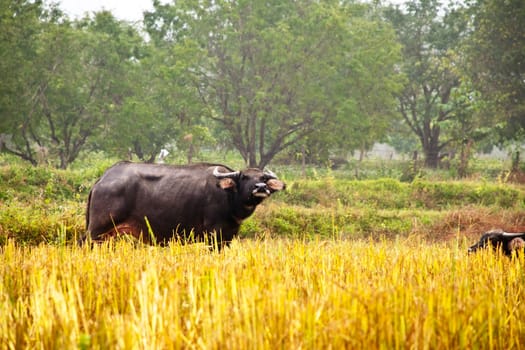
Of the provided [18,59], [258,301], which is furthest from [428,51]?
[258,301]

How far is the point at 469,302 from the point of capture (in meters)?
2.71

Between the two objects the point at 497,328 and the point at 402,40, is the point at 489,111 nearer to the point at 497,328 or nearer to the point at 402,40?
the point at 402,40

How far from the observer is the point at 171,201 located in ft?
23.4

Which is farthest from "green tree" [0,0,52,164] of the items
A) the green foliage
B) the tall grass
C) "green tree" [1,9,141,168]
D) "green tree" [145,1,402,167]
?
the tall grass

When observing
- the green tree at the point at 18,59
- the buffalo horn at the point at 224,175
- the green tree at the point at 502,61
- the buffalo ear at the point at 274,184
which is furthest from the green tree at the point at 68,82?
the green tree at the point at 502,61

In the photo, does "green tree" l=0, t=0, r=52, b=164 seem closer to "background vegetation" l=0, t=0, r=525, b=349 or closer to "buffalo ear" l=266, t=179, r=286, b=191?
"background vegetation" l=0, t=0, r=525, b=349

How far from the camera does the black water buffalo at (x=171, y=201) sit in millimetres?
6945

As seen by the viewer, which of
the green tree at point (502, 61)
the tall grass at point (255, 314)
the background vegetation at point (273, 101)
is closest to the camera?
the tall grass at point (255, 314)

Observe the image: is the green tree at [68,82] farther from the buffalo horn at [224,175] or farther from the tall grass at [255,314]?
the tall grass at [255,314]

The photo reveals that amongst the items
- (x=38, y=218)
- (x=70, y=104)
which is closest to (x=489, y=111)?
(x=70, y=104)

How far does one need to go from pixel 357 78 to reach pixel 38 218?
48.8ft

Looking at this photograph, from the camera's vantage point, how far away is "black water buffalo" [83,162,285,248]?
6.95 m

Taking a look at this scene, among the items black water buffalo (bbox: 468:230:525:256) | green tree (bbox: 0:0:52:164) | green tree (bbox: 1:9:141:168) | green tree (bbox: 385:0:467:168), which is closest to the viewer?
black water buffalo (bbox: 468:230:525:256)

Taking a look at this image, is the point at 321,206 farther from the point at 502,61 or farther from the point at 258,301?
the point at 258,301
